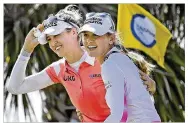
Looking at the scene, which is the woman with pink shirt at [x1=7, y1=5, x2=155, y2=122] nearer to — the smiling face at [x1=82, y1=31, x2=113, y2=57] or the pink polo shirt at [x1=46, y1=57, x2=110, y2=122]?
the pink polo shirt at [x1=46, y1=57, x2=110, y2=122]

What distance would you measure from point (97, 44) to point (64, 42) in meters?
0.55

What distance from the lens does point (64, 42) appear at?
4.93m

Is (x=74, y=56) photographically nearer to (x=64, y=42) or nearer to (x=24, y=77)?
(x=64, y=42)

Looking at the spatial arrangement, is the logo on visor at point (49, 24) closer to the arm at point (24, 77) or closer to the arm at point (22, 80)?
the arm at point (24, 77)

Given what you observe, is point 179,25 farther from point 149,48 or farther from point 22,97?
point 22,97

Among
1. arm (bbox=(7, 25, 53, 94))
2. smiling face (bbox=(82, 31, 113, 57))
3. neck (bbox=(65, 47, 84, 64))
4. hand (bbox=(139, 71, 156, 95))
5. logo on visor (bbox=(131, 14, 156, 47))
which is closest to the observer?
smiling face (bbox=(82, 31, 113, 57))

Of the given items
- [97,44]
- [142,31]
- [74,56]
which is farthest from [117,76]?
[142,31]

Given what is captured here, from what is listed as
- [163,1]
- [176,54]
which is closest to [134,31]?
[163,1]

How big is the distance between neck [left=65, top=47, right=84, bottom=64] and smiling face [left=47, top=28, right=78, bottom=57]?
0.17ft

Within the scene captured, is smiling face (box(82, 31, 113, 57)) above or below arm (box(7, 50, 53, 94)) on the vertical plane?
above

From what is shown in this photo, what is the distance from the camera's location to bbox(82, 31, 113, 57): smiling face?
14.6 feet

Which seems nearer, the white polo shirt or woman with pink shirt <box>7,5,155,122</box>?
the white polo shirt

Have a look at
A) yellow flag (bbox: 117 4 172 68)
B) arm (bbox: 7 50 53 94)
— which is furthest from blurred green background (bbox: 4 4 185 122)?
arm (bbox: 7 50 53 94)

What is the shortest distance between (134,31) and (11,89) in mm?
3939
